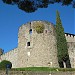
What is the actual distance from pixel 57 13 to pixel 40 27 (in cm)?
306

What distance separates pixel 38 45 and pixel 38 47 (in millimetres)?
244

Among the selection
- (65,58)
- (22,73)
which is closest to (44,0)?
(22,73)

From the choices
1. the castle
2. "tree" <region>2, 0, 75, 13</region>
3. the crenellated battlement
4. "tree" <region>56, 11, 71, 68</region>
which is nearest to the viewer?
"tree" <region>2, 0, 75, 13</region>

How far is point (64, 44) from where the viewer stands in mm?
32781

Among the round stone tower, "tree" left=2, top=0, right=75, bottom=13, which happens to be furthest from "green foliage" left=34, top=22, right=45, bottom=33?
"tree" left=2, top=0, right=75, bottom=13

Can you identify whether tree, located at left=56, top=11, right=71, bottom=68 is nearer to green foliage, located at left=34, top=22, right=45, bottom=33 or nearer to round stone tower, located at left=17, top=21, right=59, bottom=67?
round stone tower, located at left=17, top=21, right=59, bottom=67

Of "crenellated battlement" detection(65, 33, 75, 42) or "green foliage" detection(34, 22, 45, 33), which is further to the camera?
"crenellated battlement" detection(65, 33, 75, 42)

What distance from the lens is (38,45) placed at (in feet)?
109

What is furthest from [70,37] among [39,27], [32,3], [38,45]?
[32,3]

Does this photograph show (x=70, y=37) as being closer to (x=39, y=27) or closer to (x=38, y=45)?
(x=39, y=27)

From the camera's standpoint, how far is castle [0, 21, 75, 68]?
33.0m

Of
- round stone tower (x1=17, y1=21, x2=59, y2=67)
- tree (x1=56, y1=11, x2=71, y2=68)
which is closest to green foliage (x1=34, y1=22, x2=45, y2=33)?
round stone tower (x1=17, y1=21, x2=59, y2=67)

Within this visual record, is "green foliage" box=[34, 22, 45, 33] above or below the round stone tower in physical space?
above

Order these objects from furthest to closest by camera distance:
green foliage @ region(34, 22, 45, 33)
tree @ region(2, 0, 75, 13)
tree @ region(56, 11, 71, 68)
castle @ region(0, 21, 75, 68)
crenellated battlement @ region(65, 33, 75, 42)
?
crenellated battlement @ region(65, 33, 75, 42), green foliage @ region(34, 22, 45, 33), castle @ region(0, 21, 75, 68), tree @ region(56, 11, 71, 68), tree @ region(2, 0, 75, 13)
